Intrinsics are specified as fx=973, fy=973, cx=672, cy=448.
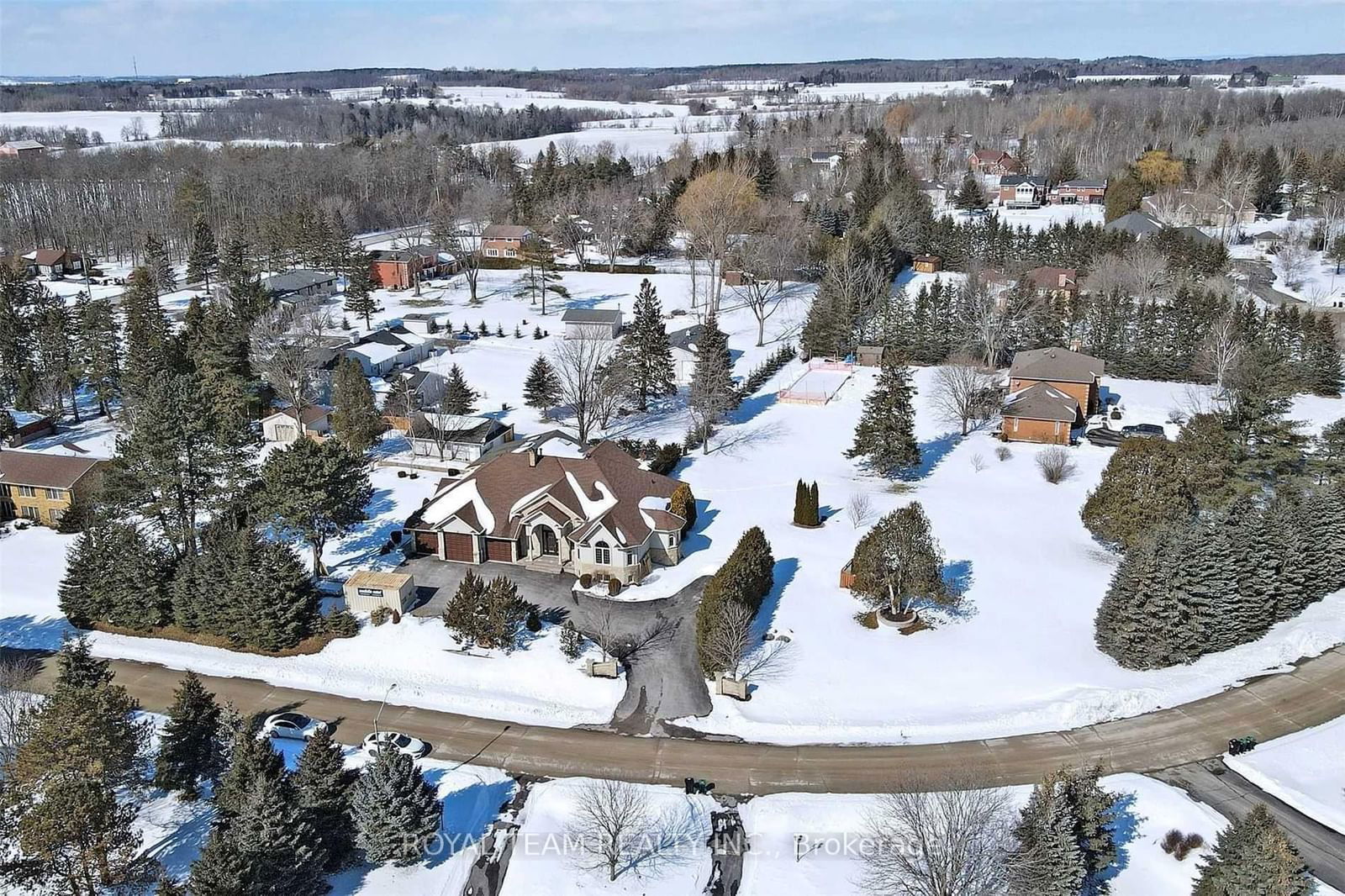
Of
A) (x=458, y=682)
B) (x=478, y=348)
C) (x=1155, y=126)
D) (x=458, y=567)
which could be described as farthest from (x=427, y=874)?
(x=1155, y=126)

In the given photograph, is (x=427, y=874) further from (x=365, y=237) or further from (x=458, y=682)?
(x=365, y=237)

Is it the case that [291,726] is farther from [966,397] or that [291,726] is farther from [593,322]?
[593,322]

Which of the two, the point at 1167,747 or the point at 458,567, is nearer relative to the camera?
the point at 1167,747

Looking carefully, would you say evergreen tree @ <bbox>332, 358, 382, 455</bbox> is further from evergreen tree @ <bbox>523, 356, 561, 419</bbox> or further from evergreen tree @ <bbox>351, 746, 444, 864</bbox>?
evergreen tree @ <bbox>351, 746, 444, 864</bbox>

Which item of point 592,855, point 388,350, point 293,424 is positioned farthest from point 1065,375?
point 388,350

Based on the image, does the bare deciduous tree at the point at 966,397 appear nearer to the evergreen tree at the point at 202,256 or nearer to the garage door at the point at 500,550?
the garage door at the point at 500,550

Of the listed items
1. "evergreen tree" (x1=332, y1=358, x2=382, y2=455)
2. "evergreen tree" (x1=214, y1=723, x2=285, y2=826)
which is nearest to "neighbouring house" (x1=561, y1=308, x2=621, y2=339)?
"evergreen tree" (x1=332, y1=358, x2=382, y2=455)
